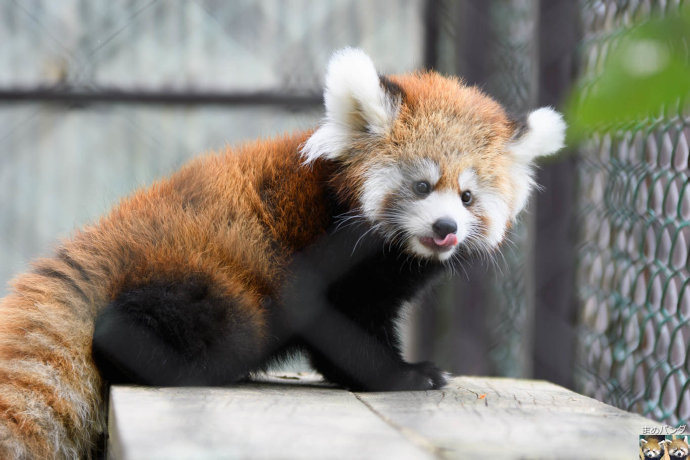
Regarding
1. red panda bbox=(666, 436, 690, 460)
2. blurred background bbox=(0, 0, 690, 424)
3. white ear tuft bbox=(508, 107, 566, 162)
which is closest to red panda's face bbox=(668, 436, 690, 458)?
red panda bbox=(666, 436, 690, 460)

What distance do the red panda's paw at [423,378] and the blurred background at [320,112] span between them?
0.62 metres

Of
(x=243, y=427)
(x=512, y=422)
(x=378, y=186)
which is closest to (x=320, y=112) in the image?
(x=378, y=186)

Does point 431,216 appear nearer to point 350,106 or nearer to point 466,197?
point 466,197

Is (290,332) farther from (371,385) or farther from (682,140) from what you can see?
(682,140)

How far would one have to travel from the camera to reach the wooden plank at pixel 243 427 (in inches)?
39.0

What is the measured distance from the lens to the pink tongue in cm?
186

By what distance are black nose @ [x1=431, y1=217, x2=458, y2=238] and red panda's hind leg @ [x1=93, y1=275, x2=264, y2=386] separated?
500 mm

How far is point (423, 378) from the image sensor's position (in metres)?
1.90

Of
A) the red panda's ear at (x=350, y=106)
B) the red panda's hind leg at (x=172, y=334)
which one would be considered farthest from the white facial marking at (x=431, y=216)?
the red panda's hind leg at (x=172, y=334)

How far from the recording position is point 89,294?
5.35ft

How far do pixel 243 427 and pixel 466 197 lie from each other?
1018 mm

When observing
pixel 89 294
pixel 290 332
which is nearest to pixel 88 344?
pixel 89 294

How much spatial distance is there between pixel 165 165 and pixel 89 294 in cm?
126

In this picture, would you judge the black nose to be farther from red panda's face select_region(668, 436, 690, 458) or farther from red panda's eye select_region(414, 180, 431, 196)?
red panda's face select_region(668, 436, 690, 458)
